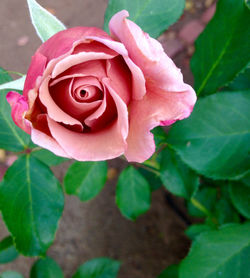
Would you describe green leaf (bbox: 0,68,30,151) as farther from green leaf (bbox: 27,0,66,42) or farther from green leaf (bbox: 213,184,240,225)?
green leaf (bbox: 213,184,240,225)

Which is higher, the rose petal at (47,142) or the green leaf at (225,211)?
the rose petal at (47,142)

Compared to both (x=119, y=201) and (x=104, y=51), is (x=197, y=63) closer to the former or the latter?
(x=104, y=51)

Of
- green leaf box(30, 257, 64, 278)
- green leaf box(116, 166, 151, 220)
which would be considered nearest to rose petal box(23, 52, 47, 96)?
green leaf box(116, 166, 151, 220)

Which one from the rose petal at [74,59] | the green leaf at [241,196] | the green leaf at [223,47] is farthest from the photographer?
the green leaf at [241,196]

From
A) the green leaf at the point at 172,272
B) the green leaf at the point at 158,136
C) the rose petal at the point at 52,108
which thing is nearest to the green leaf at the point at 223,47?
the green leaf at the point at 158,136

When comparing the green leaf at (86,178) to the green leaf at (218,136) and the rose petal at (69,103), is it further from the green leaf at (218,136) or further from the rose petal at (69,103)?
the rose petal at (69,103)
